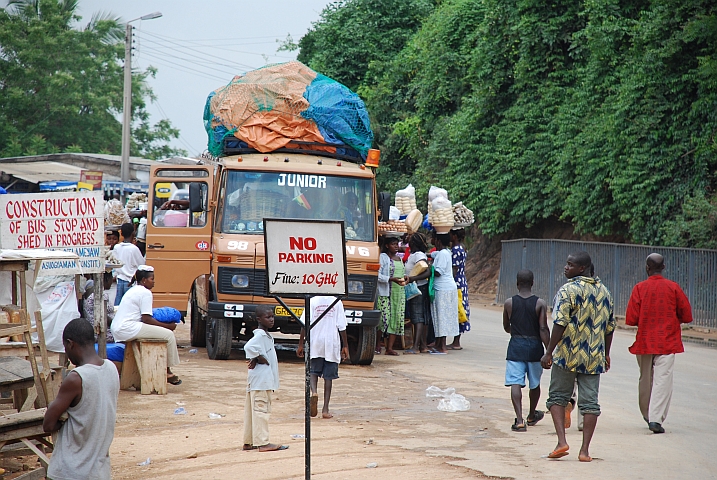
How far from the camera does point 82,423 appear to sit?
17.1ft

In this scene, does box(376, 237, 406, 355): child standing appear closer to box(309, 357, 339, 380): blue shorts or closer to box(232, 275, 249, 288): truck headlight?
box(232, 275, 249, 288): truck headlight

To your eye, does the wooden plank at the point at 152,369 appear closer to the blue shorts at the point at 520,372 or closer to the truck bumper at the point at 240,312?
the truck bumper at the point at 240,312

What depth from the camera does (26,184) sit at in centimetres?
3822

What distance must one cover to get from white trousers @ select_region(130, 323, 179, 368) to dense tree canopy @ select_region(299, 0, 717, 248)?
13899 mm

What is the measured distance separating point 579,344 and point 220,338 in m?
6.93

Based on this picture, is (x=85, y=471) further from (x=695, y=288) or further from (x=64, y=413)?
(x=695, y=288)

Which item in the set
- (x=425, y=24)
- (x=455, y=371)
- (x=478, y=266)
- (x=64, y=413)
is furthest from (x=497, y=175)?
(x=64, y=413)

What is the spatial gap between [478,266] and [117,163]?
60.2ft

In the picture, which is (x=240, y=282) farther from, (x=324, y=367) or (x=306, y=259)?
(x=306, y=259)

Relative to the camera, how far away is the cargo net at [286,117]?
44.9ft

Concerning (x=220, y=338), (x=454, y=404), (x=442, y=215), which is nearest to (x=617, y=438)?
(x=454, y=404)

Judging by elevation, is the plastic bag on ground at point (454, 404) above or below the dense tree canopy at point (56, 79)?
below

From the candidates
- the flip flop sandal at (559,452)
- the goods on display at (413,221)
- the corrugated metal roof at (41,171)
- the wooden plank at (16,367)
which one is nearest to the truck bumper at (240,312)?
the goods on display at (413,221)

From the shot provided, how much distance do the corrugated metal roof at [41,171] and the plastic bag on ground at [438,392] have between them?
88.3 ft
